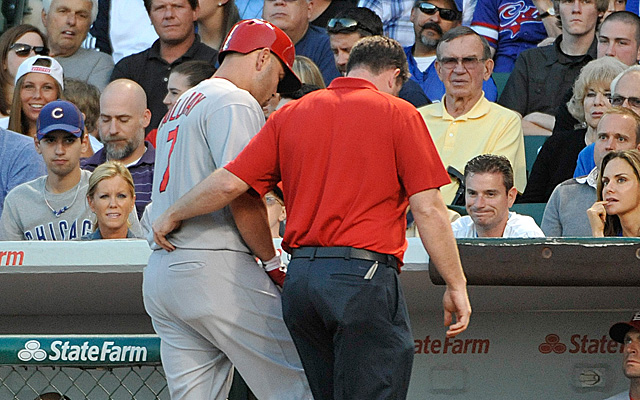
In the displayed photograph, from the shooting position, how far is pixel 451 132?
245 inches

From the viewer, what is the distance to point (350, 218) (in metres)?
3.12

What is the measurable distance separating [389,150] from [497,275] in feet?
3.07

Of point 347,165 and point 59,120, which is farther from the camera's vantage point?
point 59,120

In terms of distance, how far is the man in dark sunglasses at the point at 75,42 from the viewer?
762 centimetres

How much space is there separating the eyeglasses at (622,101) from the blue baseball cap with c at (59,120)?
3.05 metres

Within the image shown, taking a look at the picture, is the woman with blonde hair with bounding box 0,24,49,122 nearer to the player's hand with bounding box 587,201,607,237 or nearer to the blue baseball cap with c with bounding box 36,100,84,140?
the blue baseball cap with c with bounding box 36,100,84,140

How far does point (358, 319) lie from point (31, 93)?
4203 millimetres

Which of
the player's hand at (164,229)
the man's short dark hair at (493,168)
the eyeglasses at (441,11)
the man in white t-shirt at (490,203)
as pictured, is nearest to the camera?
the player's hand at (164,229)

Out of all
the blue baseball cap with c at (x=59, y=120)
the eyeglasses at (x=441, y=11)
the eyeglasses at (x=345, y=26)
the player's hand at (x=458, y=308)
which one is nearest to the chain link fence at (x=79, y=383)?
the blue baseball cap with c at (x=59, y=120)

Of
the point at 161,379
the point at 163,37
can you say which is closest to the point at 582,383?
the point at 161,379

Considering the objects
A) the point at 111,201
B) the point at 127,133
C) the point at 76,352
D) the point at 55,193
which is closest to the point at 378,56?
the point at 76,352

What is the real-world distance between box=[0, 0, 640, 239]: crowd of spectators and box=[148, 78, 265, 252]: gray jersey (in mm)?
2034

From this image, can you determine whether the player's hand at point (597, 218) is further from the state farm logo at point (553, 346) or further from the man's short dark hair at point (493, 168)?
the state farm logo at point (553, 346)

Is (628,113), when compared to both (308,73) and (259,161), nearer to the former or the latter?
(308,73)
